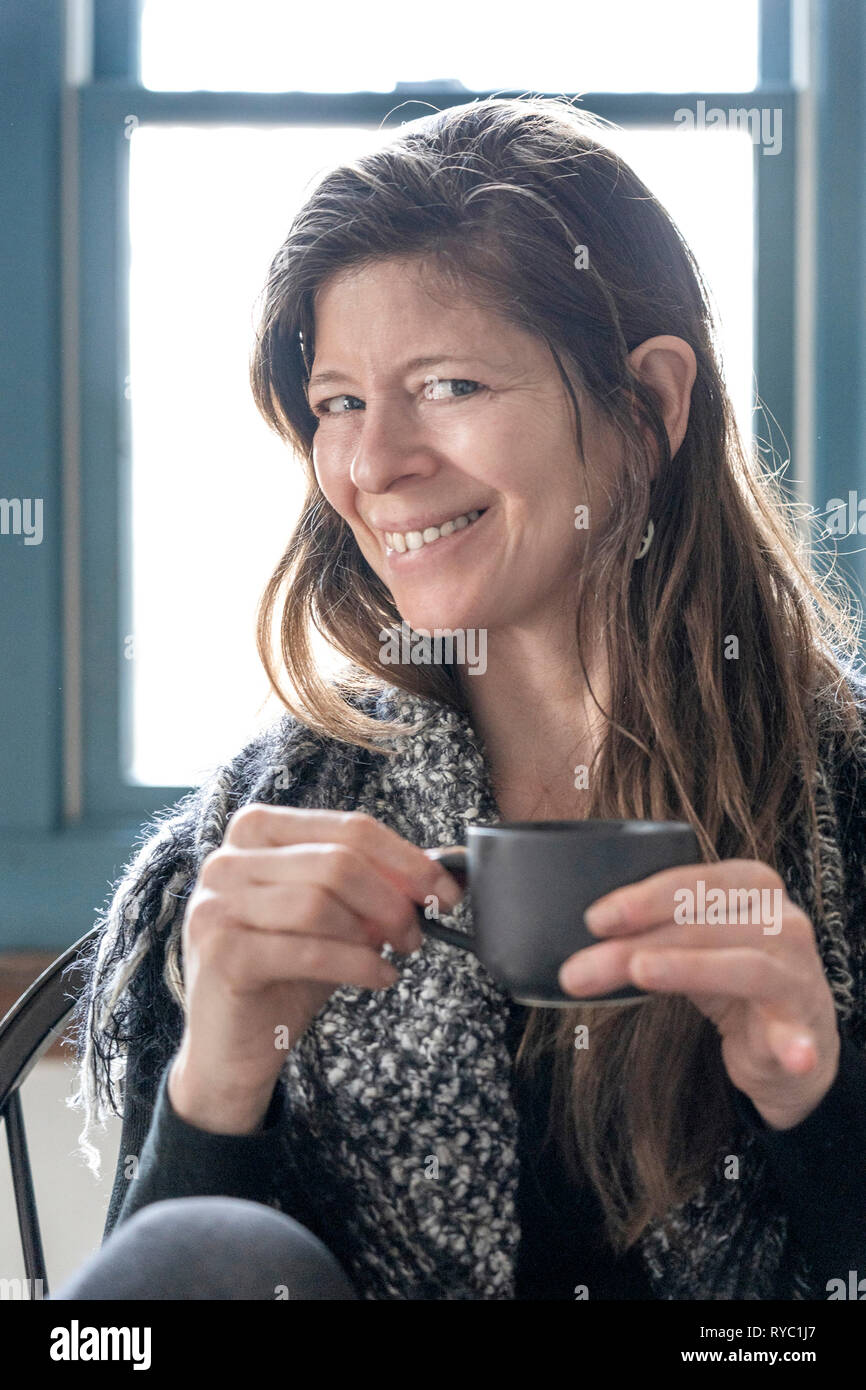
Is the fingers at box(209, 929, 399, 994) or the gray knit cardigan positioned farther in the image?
the gray knit cardigan

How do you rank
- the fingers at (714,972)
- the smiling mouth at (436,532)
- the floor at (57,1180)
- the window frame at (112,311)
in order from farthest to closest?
the window frame at (112,311)
the floor at (57,1180)
the smiling mouth at (436,532)
the fingers at (714,972)

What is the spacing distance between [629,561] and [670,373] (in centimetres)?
15

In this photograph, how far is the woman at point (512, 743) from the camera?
724 millimetres

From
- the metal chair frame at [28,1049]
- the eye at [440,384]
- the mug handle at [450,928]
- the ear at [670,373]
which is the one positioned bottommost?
the metal chair frame at [28,1049]

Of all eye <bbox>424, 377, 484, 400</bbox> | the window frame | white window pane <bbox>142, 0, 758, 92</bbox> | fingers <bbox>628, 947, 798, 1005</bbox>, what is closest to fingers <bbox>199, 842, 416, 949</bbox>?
fingers <bbox>628, 947, 798, 1005</bbox>

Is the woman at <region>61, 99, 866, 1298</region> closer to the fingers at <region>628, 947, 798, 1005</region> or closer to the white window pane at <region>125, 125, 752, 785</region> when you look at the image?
the fingers at <region>628, 947, 798, 1005</region>

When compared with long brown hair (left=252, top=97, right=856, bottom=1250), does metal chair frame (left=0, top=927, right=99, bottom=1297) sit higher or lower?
lower

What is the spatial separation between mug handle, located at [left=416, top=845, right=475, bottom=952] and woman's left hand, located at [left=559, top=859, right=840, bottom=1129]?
0.05 meters

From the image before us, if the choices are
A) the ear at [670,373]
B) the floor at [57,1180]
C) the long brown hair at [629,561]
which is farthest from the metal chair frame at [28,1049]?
the ear at [670,373]

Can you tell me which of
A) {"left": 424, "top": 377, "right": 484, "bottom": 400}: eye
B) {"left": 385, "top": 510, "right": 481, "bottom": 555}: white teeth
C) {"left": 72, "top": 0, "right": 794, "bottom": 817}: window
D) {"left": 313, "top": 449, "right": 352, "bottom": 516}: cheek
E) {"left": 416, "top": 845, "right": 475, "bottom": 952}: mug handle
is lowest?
{"left": 416, "top": 845, "right": 475, "bottom": 952}: mug handle

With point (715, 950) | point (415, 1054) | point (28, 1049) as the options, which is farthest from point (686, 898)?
point (28, 1049)

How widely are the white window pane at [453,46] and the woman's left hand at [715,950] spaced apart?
134 cm

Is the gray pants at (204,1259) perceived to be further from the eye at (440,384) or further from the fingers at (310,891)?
the eye at (440,384)

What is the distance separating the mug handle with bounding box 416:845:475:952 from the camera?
491 mm
